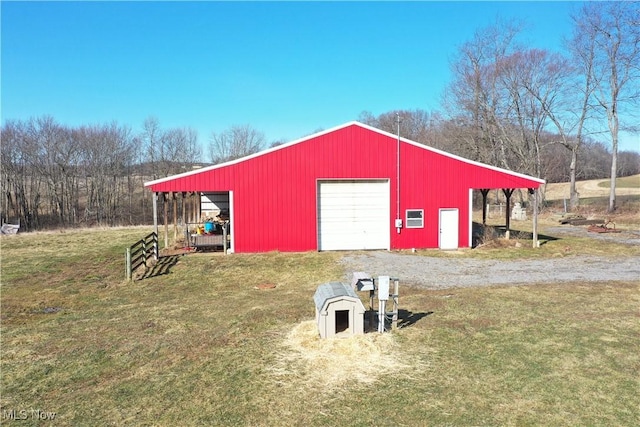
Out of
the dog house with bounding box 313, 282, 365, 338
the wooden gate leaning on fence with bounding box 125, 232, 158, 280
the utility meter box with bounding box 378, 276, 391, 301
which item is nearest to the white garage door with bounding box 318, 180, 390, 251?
the wooden gate leaning on fence with bounding box 125, 232, 158, 280

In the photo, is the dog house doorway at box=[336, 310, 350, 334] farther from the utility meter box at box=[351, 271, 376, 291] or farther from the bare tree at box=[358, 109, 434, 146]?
the bare tree at box=[358, 109, 434, 146]

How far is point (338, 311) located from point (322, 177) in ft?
34.0

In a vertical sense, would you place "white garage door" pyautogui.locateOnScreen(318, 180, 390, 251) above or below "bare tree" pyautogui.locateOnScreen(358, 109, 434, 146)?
below

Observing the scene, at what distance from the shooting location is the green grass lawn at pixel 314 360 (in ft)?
15.9

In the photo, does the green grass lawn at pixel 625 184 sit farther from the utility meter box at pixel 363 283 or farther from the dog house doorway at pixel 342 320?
the dog house doorway at pixel 342 320

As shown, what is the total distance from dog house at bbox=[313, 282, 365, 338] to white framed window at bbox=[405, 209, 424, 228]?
35.2 feet

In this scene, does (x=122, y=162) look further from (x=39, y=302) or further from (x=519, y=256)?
(x=519, y=256)

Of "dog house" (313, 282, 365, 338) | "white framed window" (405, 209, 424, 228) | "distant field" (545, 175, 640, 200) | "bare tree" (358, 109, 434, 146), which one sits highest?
"bare tree" (358, 109, 434, 146)

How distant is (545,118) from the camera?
35125 millimetres

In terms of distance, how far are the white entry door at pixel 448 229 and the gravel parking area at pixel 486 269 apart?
2.31 metres

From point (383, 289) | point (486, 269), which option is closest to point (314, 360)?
point (383, 289)

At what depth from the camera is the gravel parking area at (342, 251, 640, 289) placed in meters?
11.6

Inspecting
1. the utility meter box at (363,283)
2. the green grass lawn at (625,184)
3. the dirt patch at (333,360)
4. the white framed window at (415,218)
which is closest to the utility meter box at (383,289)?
the utility meter box at (363,283)

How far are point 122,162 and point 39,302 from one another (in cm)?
Result: 4286
